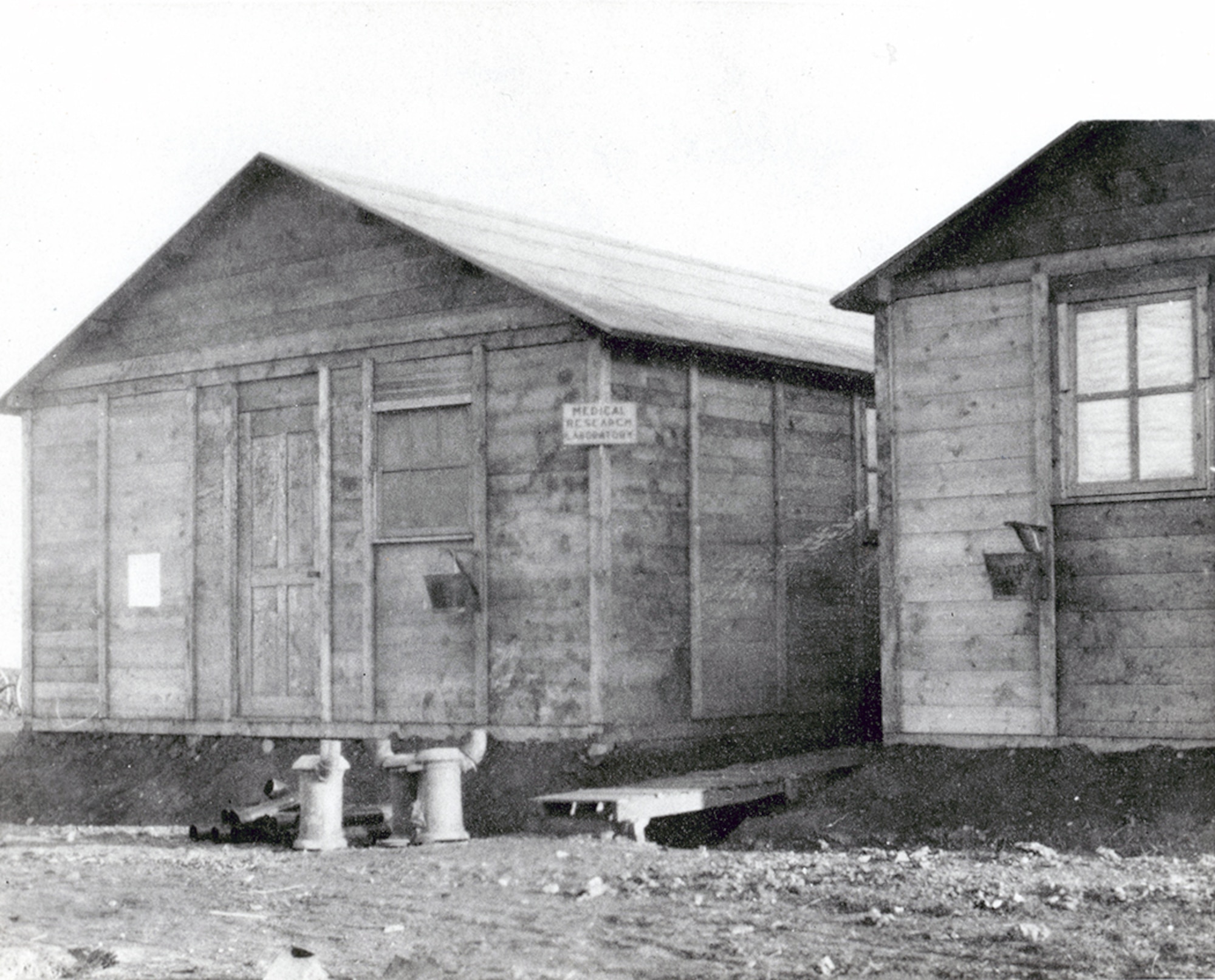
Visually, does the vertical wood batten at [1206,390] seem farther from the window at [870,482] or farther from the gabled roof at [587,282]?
the window at [870,482]

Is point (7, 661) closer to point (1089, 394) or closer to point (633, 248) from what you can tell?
point (633, 248)

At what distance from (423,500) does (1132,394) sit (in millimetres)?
6194

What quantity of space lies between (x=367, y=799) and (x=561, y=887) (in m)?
4.92

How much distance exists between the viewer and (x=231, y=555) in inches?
644

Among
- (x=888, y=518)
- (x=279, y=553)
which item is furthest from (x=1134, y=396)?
(x=279, y=553)

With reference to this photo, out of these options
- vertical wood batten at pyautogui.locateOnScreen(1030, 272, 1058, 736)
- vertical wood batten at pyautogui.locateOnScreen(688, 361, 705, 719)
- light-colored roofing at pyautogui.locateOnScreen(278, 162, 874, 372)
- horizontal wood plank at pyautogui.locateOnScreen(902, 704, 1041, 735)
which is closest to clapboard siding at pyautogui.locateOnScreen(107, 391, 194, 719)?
light-colored roofing at pyautogui.locateOnScreen(278, 162, 874, 372)

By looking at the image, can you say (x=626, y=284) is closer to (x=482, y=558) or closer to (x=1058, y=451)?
(x=482, y=558)

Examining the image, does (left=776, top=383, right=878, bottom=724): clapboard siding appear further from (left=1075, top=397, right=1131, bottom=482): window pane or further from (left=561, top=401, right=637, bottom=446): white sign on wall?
(left=1075, top=397, right=1131, bottom=482): window pane

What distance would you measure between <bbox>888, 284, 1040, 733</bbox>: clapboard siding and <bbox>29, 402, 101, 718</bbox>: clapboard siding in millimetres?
8814

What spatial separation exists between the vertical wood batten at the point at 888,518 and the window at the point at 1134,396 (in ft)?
4.34

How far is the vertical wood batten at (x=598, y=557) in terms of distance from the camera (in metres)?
13.8

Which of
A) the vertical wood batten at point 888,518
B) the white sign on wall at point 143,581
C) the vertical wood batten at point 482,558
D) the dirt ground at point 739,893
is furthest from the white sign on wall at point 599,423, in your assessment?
the white sign on wall at point 143,581

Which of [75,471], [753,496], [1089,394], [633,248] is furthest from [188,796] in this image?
[1089,394]

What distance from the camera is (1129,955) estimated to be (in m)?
7.53
